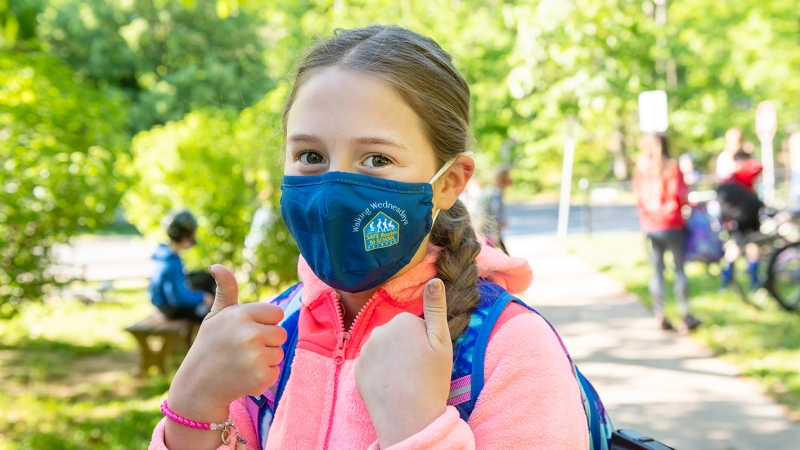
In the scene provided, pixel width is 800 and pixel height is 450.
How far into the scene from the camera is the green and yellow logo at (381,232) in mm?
1342

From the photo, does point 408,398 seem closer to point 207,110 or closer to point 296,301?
point 296,301

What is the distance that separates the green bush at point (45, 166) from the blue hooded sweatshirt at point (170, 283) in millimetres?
1060

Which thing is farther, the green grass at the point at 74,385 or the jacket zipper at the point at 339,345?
the green grass at the point at 74,385

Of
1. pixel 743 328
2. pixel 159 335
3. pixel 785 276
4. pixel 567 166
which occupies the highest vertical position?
pixel 567 166

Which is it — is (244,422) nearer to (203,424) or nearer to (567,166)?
(203,424)

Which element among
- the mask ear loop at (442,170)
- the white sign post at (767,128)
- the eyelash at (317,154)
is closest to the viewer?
the eyelash at (317,154)

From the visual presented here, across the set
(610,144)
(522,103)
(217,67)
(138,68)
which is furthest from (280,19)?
(610,144)

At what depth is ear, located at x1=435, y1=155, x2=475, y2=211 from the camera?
149cm

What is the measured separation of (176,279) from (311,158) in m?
4.75

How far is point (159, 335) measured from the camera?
5621 millimetres

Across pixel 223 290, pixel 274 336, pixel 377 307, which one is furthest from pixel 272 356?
pixel 377 307

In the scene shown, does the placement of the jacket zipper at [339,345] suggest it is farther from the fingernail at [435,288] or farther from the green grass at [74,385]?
the green grass at [74,385]

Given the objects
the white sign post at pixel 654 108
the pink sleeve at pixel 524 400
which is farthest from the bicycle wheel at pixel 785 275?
the pink sleeve at pixel 524 400

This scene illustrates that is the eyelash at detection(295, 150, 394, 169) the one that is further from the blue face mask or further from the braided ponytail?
the braided ponytail
